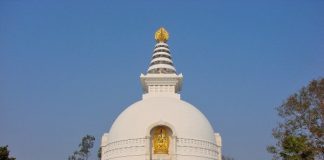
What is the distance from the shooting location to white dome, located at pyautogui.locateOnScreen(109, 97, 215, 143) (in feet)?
148

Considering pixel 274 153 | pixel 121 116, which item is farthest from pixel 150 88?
pixel 274 153

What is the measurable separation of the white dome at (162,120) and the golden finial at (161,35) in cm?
1207

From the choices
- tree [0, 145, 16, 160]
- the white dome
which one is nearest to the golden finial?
the white dome

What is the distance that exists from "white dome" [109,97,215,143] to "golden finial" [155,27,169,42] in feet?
39.6

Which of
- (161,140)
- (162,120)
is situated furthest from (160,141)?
(162,120)

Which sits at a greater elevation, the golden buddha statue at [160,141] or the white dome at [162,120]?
the white dome at [162,120]

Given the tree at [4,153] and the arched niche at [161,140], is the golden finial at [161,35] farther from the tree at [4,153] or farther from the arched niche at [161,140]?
the tree at [4,153]

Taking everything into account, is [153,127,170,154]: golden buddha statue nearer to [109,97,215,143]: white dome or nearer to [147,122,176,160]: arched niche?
[147,122,176,160]: arched niche

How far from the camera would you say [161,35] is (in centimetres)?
5812

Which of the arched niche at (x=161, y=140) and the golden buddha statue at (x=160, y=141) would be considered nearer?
the arched niche at (x=161, y=140)

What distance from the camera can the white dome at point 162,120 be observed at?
45.0 metres

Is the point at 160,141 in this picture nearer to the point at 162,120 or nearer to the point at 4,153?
the point at 162,120

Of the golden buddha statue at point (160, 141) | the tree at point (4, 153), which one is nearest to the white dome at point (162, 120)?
the golden buddha statue at point (160, 141)

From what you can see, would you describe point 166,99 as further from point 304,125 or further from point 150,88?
point 304,125
